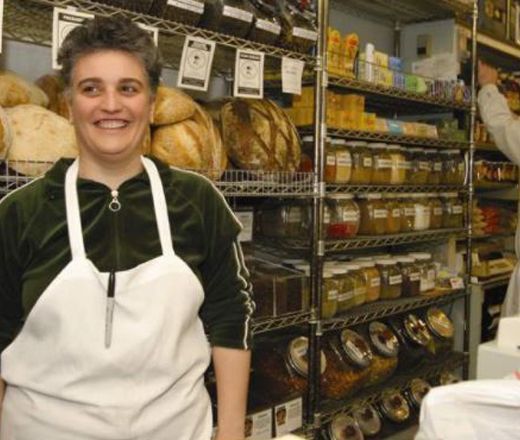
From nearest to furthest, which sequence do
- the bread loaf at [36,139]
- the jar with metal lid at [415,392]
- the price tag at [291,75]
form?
the bread loaf at [36,139], the price tag at [291,75], the jar with metal lid at [415,392]

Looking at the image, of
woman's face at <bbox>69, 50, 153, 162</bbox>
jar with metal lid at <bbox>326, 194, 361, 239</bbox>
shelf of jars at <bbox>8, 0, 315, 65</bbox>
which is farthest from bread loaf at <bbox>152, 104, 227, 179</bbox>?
jar with metal lid at <bbox>326, 194, 361, 239</bbox>

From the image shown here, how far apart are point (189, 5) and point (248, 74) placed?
1.01ft

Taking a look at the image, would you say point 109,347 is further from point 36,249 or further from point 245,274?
point 245,274

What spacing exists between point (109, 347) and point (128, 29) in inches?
24.5

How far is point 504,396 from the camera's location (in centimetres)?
90

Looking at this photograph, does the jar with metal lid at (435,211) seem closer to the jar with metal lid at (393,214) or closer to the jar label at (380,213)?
the jar with metal lid at (393,214)

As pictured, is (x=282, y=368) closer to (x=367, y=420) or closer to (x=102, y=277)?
(x=367, y=420)

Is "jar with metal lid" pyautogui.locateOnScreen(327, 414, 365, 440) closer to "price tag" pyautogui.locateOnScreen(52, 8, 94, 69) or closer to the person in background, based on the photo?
the person in background

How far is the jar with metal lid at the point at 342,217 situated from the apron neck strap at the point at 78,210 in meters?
1.28

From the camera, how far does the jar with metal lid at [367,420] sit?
8.86 feet

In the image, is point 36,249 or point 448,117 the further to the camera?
point 448,117

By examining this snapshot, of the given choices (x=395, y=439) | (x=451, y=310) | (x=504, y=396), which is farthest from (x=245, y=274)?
(x=451, y=310)

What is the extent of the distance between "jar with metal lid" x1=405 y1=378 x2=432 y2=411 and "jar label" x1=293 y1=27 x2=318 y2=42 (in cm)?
165

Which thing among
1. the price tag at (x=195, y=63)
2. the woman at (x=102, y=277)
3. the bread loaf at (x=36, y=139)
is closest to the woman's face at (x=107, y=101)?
the woman at (x=102, y=277)
